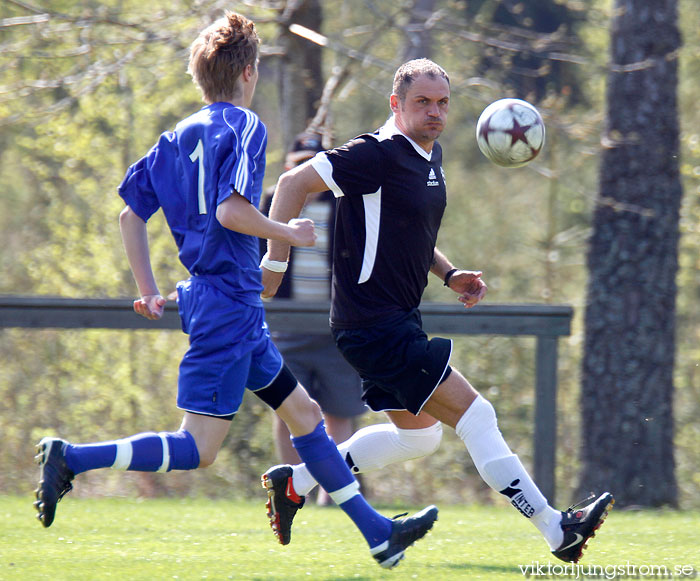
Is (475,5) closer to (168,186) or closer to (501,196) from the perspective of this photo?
(501,196)

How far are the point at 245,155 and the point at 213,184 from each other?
0.56ft

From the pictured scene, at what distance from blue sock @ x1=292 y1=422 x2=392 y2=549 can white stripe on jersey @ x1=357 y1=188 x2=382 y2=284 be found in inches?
28.5

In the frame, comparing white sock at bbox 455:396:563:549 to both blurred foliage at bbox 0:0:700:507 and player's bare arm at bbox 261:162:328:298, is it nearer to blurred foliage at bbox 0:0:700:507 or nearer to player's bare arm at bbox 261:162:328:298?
player's bare arm at bbox 261:162:328:298

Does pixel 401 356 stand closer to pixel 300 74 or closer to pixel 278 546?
pixel 278 546

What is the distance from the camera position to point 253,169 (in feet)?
12.8

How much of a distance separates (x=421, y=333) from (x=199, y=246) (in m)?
1.03

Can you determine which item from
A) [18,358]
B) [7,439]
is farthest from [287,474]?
[18,358]

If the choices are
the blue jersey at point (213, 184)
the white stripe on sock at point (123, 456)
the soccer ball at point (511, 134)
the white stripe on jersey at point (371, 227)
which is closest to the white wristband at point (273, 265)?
the blue jersey at point (213, 184)

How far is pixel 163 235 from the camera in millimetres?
12266

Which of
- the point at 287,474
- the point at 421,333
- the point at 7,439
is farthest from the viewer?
the point at 7,439

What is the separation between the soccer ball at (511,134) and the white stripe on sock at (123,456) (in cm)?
220

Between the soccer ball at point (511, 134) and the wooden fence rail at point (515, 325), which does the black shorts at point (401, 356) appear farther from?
the wooden fence rail at point (515, 325)

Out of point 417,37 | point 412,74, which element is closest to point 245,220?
point 412,74

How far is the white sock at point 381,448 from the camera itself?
4.68m
